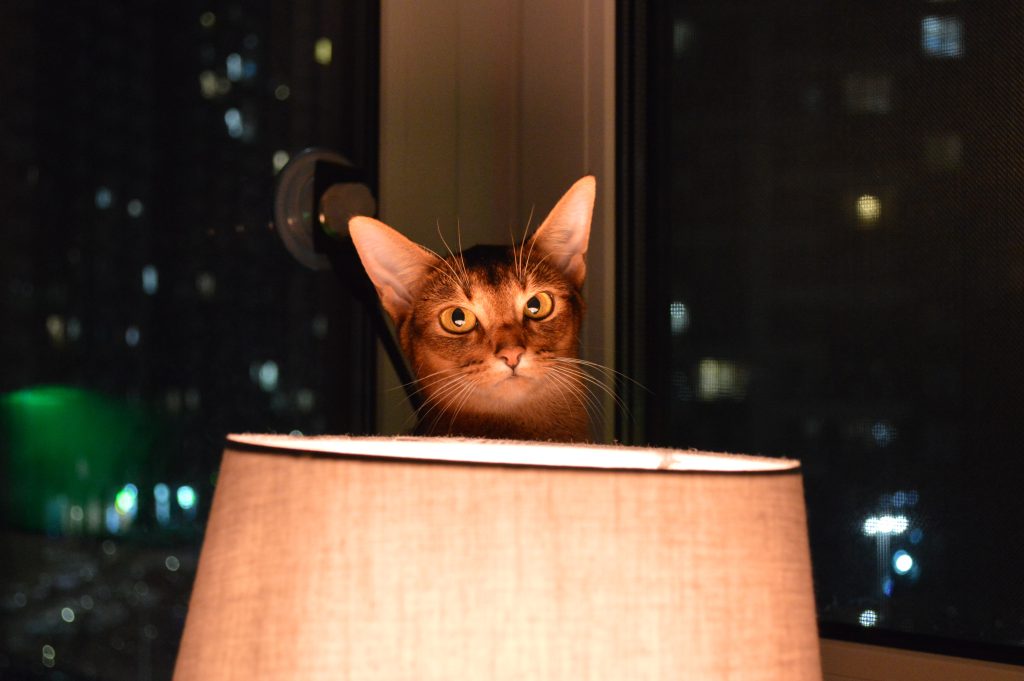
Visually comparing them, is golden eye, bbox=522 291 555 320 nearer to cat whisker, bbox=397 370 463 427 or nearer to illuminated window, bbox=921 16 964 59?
cat whisker, bbox=397 370 463 427

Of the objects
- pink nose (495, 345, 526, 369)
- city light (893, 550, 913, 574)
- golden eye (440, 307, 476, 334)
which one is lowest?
city light (893, 550, 913, 574)

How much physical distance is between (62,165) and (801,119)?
882mm

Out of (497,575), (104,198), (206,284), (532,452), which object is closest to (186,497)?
(206,284)

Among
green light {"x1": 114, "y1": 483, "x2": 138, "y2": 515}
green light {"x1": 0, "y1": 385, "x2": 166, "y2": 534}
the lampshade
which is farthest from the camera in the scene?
green light {"x1": 114, "y1": 483, "x2": 138, "y2": 515}

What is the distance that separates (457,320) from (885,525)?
56cm

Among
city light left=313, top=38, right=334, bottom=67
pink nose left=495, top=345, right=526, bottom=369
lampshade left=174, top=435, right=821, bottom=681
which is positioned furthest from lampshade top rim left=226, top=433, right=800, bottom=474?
city light left=313, top=38, right=334, bottom=67

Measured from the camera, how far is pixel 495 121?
4.78 ft

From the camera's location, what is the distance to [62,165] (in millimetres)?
Result: 1070

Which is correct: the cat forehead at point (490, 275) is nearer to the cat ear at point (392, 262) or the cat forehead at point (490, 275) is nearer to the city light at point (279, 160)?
the cat ear at point (392, 262)

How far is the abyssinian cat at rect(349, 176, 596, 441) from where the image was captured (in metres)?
1.16

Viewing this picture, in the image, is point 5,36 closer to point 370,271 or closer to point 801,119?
point 370,271

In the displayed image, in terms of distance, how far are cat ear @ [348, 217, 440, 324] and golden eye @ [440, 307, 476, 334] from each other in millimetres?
59

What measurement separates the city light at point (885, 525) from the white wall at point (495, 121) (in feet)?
1.22

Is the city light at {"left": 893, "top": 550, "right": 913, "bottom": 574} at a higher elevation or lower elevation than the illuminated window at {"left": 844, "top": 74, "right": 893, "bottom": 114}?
lower
